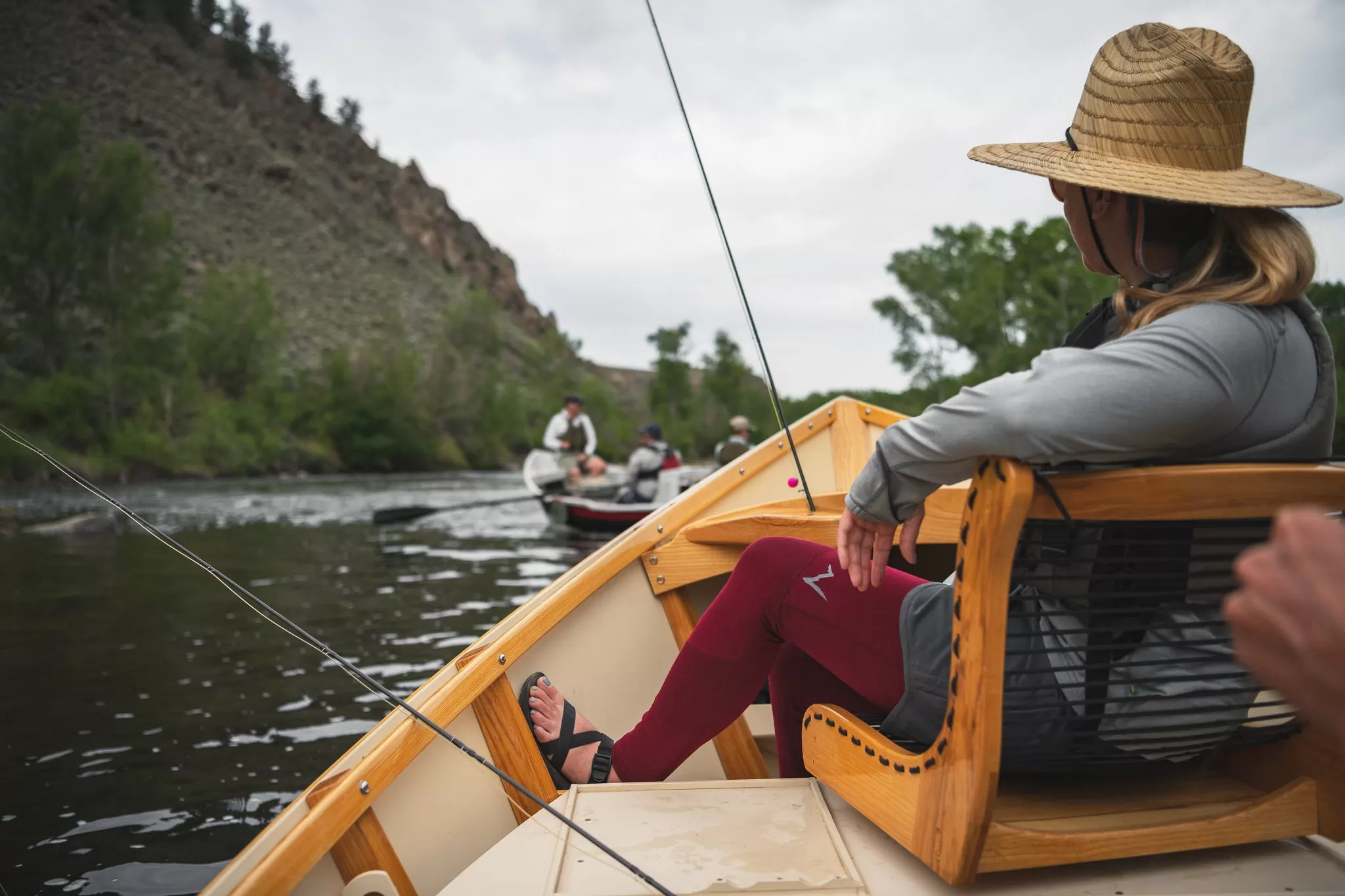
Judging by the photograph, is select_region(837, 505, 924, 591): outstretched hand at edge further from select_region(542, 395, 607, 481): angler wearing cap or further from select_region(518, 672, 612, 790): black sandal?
select_region(542, 395, 607, 481): angler wearing cap

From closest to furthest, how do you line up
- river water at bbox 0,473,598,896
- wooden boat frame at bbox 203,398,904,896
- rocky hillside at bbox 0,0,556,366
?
wooden boat frame at bbox 203,398,904,896 → river water at bbox 0,473,598,896 → rocky hillside at bbox 0,0,556,366

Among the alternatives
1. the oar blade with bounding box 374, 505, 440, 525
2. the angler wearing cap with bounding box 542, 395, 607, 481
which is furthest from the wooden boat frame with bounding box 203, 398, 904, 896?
the angler wearing cap with bounding box 542, 395, 607, 481

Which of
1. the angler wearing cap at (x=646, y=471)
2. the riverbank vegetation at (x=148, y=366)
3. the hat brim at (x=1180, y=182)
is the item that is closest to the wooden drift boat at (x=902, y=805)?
the hat brim at (x=1180, y=182)

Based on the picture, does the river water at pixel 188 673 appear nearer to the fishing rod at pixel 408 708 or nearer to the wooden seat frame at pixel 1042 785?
the fishing rod at pixel 408 708

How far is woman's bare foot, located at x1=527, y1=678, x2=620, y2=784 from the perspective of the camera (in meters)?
1.91

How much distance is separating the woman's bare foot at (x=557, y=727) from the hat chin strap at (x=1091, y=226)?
126 cm

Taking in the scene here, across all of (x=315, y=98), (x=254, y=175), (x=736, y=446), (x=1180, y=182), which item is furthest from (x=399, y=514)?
(x=315, y=98)

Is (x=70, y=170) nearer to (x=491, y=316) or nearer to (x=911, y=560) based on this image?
(x=911, y=560)

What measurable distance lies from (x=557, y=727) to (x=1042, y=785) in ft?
3.05

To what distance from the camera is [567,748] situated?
1.93 meters

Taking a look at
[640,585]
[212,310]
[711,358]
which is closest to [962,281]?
[711,358]

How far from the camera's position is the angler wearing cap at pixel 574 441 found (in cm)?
1600

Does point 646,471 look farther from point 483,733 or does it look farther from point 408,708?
point 408,708

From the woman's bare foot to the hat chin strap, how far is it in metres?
1.26
